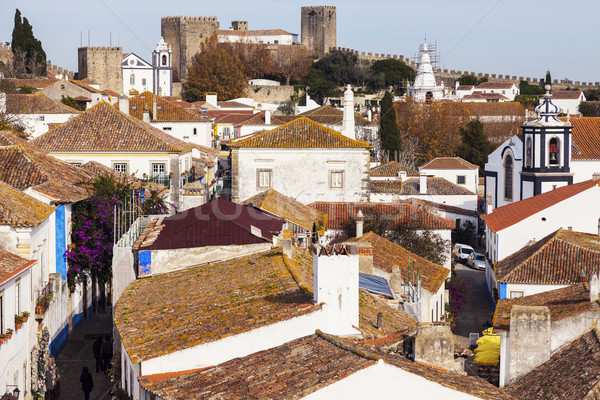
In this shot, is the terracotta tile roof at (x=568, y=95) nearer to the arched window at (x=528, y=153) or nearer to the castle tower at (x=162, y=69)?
the castle tower at (x=162, y=69)

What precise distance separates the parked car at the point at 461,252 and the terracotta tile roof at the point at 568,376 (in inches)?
1190

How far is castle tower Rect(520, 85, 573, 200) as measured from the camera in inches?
2013

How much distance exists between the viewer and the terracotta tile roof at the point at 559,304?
48.1 ft

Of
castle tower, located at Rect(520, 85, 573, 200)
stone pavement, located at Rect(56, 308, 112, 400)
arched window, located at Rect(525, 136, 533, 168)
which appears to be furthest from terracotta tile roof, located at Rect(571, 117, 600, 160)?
stone pavement, located at Rect(56, 308, 112, 400)

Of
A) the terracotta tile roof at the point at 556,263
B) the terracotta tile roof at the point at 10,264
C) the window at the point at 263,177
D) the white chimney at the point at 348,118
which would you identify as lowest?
the terracotta tile roof at the point at 556,263

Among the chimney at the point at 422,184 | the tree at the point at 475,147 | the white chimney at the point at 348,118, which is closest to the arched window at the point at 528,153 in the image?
the chimney at the point at 422,184

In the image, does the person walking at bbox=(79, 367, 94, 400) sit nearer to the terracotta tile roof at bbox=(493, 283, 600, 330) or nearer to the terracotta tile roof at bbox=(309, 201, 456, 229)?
the terracotta tile roof at bbox=(493, 283, 600, 330)

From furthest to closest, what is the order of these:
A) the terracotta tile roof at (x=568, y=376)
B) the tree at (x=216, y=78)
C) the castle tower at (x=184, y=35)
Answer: the castle tower at (x=184, y=35), the tree at (x=216, y=78), the terracotta tile roof at (x=568, y=376)

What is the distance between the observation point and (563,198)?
3641cm

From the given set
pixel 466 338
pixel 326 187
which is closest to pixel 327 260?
pixel 466 338

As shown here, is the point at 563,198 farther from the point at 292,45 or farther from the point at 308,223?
the point at 292,45

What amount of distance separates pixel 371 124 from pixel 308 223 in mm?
49086

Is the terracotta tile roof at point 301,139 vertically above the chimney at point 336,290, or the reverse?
the terracotta tile roof at point 301,139

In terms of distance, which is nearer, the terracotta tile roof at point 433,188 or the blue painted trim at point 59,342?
the blue painted trim at point 59,342
